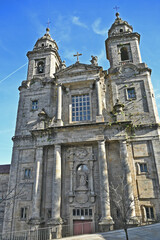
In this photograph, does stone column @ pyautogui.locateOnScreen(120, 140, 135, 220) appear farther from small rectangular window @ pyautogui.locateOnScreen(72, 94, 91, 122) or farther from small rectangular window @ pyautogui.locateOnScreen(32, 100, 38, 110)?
small rectangular window @ pyautogui.locateOnScreen(32, 100, 38, 110)

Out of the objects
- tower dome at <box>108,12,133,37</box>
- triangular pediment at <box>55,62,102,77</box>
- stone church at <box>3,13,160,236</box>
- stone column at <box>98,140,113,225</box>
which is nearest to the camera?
stone column at <box>98,140,113,225</box>

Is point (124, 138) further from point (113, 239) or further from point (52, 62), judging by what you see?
point (52, 62)

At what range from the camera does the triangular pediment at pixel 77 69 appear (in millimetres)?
20623

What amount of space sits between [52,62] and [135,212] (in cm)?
1879

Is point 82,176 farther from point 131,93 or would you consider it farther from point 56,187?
point 131,93

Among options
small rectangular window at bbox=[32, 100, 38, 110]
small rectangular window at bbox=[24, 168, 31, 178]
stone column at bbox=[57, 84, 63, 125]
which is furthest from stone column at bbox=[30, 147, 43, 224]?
small rectangular window at bbox=[32, 100, 38, 110]

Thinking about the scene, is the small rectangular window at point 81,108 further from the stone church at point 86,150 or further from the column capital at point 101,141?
the column capital at point 101,141

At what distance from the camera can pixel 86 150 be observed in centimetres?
1739

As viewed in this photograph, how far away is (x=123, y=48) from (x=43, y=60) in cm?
1008

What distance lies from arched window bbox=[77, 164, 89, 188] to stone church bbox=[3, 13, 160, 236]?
80 millimetres

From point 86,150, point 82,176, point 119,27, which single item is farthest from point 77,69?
point 82,176

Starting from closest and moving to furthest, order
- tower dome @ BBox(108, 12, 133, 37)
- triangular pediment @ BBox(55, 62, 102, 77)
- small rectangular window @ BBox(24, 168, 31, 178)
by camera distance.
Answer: small rectangular window @ BBox(24, 168, 31, 178) < triangular pediment @ BBox(55, 62, 102, 77) < tower dome @ BBox(108, 12, 133, 37)

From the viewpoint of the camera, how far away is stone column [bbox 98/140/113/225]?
46.0 feet

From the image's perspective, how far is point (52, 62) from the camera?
24250 millimetres
